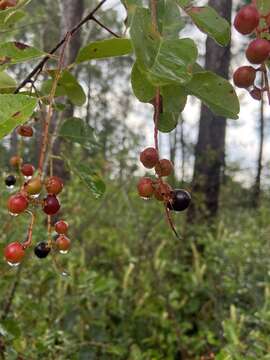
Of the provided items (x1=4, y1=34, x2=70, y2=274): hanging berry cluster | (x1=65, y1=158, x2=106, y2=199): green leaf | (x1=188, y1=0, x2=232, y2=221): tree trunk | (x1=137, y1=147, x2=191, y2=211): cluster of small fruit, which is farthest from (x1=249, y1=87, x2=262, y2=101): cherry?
(x1=188, y1=0, x2=232, y2=221): tree trunk

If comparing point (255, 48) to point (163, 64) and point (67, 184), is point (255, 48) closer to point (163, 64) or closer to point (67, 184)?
point (163, 64)

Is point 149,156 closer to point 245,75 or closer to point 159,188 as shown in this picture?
point 159,188

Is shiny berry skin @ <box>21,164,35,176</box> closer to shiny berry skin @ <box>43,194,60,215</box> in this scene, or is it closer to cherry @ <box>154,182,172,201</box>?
shiny berry skin @ <box>43,194,60,215</box>

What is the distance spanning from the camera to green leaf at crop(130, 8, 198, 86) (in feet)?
1.57

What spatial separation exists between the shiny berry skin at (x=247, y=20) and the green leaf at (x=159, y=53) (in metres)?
0.05

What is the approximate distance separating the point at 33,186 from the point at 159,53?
0.27m

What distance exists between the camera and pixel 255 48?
534 millimetres

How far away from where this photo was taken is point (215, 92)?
0.66 m

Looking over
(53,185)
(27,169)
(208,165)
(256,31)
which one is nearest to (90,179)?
(27,169)

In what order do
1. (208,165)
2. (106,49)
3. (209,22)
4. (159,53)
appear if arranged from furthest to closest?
(208,165)
(106,49)
(209,22)
(159,53)

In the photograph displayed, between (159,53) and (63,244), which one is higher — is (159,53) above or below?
Result: above

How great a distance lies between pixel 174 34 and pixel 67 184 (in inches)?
162

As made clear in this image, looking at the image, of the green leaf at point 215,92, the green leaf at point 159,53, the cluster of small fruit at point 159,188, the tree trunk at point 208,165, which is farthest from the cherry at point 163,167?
the tree trunk at point 208,165

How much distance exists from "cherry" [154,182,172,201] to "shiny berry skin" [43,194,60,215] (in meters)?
0.14
